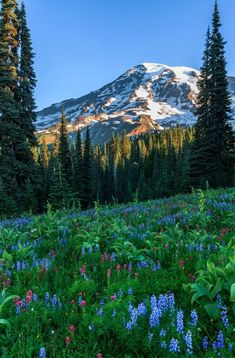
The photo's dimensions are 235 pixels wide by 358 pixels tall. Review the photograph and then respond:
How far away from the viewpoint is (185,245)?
5234 mm

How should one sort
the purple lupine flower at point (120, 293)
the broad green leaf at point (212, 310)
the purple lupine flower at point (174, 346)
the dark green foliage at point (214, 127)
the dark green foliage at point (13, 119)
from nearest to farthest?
the purple lupine flower at point (174, 346) → the broad green leaf at point (212, 310) → the purple lupine flower at point (120, 293) → the dark green foliage at point (13, 119) → the dark green foliage at point (214, 127)

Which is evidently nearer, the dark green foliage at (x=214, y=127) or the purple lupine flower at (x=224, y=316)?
the purple lupine flower at (x=224, y=316)

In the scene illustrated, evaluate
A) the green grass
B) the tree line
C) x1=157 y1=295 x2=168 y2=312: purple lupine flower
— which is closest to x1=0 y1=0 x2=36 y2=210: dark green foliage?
the tree line

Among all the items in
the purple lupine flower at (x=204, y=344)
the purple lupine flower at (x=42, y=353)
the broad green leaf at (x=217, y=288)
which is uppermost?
the broad green leaf at (x=217, y=288)

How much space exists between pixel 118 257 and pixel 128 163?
125762mm

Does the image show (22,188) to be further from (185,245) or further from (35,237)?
(185,245)

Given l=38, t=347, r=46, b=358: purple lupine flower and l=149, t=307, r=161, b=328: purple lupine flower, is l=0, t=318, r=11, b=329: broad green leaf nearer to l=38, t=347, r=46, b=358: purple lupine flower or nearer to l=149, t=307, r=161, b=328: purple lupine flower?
l=38, t=347, r=46, b=358: purple lupine flower

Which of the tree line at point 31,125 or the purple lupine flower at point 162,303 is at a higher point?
the tree line at point 31,125

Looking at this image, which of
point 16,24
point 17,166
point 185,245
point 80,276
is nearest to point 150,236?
point 185,245

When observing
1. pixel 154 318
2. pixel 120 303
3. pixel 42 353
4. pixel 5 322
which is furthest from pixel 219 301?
pixel 5 322

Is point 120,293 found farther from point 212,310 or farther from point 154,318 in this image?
point 212,310

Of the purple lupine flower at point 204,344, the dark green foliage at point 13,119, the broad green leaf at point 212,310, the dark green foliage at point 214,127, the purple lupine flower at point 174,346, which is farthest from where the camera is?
the dark green foliage at point 214,127

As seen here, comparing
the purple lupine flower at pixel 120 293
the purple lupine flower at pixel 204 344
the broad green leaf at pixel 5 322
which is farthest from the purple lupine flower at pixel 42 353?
the purple lupine flower at pixel 204 344

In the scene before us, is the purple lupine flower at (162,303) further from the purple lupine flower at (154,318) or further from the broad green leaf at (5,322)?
the broad green leaf at (5,322)
